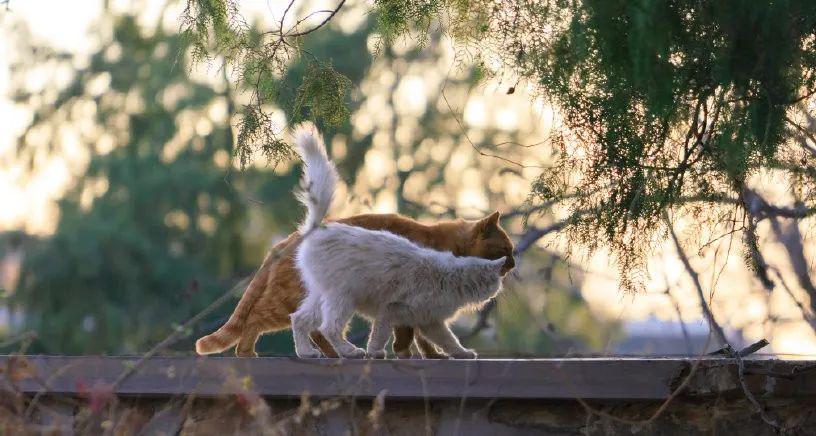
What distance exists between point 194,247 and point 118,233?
121 cm

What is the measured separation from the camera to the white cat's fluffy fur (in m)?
4.07

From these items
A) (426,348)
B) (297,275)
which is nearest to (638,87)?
(426,348)

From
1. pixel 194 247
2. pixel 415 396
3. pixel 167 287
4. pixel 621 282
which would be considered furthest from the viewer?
pixel 194 247

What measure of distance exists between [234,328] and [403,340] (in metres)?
0.78

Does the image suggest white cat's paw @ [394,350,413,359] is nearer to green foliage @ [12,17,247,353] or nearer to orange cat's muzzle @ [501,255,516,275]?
orange cat's muzzle @ [501,255,516,275]

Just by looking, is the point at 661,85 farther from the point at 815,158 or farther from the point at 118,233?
the point at 118,233

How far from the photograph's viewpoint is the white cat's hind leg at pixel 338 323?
4.14m

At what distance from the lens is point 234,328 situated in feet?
15.4

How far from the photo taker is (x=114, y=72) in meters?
15.7

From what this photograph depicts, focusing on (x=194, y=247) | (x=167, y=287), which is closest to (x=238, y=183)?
(x=194, y=247)

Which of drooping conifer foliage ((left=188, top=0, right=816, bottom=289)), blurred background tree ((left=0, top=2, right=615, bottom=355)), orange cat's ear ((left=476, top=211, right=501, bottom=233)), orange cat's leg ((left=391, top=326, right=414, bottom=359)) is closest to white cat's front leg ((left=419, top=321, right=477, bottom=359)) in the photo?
orange cat's leg ((left=391, top=326, right=414, bottom=359))

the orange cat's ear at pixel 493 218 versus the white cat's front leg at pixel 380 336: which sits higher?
the orange cat's ear at pixel 493 218

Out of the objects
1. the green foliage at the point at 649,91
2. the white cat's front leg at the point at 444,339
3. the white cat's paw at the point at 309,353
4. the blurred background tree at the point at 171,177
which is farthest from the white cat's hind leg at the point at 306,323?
the blurred background tree at the point at 171,177

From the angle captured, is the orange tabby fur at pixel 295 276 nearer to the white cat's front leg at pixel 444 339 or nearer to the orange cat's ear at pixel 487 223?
the orange cat's ear at pixel 487 223
